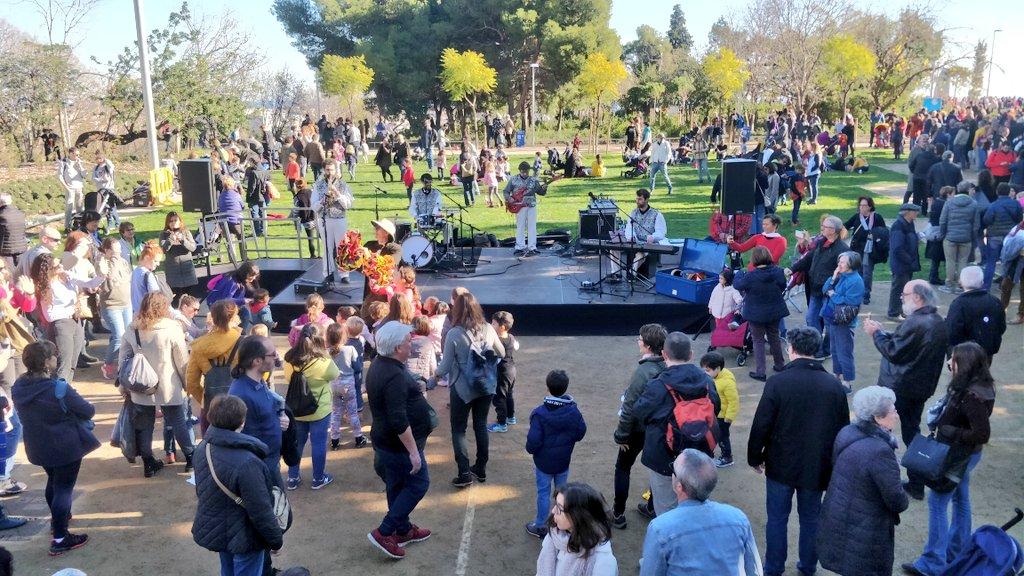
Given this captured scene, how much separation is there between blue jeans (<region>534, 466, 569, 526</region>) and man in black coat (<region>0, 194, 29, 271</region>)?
7.96 metres


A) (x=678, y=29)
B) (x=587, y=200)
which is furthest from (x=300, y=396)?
(x=678, y=29)

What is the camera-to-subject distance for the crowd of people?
4047mm

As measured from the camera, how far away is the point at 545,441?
514cm

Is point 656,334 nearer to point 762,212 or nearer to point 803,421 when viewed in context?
point 803,421

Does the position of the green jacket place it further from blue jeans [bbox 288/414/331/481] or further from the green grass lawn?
the green grass lawn

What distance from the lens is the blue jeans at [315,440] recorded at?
19.9ft

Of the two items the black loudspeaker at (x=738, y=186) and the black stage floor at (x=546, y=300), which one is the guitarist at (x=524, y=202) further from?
the black loudspeaker at (x=738, y=186)

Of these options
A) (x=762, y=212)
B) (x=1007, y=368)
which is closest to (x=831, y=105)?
(x=762, y=212)

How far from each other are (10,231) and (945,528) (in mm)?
10451

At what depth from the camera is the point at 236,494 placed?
4.04 meters

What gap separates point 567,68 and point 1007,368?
36320 millimetres

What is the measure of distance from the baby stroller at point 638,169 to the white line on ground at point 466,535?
19557mm

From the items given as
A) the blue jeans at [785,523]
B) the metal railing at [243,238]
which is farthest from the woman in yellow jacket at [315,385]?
the metal railing at [243,238]

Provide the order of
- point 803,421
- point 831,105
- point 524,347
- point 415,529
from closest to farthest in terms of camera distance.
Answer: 1. point 803,421
2. point 415,529
3. point 524,347
4. point 831,105
